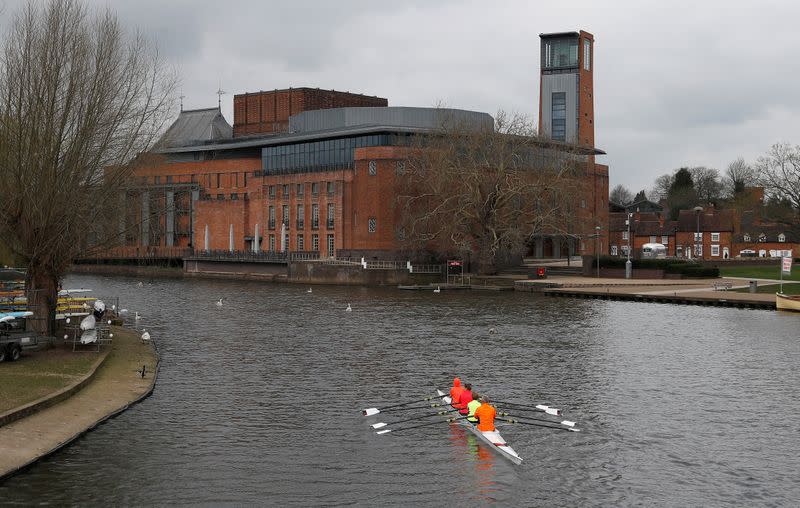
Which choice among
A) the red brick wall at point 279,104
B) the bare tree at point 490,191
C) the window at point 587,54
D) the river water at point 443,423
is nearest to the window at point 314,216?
the bare tree at point 490,191

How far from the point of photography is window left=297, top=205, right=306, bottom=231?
393 feet

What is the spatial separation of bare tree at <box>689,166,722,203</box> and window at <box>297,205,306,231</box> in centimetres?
10060

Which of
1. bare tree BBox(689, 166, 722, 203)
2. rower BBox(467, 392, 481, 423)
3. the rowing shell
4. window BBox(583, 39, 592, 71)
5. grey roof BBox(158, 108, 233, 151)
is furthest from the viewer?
bare tree BBox(689, 166, 722, 203)

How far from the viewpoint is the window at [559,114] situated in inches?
5965

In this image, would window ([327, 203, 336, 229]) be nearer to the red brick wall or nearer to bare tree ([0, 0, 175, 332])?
the red brick wall

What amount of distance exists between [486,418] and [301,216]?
98409mm

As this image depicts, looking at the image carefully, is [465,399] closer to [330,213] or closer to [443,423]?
[443,423]

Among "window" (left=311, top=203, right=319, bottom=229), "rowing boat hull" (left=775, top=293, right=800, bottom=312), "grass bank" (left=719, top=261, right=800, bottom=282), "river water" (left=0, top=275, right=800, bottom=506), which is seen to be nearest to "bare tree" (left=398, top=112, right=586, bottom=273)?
"grass bank" (left=719, top=261, right=800, bottom=282)

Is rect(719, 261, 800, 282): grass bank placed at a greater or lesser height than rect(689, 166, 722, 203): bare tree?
lesser

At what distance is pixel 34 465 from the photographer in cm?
2052

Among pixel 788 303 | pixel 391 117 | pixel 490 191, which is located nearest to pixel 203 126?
pixel 391 117

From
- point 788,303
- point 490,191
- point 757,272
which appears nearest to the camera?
point 788,303

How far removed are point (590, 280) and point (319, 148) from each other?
47.5m

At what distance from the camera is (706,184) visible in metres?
192
